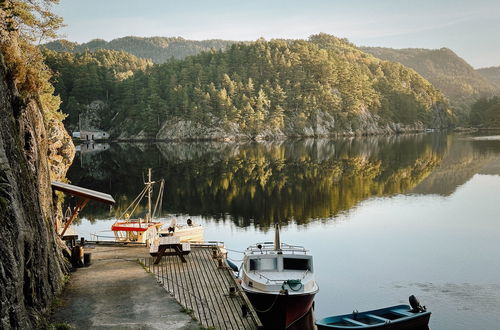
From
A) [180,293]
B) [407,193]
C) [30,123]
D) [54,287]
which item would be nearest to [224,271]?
[180,293]

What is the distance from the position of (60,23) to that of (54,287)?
2072cm

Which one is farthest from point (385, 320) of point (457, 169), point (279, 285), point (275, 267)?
point (457, 169)

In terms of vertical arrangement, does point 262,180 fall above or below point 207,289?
below

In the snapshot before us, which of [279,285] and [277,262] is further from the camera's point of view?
[277,262]

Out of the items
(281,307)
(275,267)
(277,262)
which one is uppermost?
(277,262)

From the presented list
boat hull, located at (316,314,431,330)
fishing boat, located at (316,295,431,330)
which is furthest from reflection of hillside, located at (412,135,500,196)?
boat hull, located at (316,314,431,330)

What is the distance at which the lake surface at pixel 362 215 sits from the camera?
1163 inches

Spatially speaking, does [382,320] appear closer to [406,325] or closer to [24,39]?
[406,325]

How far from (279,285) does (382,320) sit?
4.94 meters

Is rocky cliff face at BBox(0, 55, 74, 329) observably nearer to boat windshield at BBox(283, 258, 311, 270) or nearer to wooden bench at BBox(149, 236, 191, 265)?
wooden bench at BBox(149, 236, 191, 265)

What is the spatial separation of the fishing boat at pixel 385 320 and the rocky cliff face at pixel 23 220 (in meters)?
11.9

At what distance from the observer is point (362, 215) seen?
52.9 metres

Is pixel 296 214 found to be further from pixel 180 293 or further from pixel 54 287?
pixel 54 287

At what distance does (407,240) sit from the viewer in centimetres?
4206
